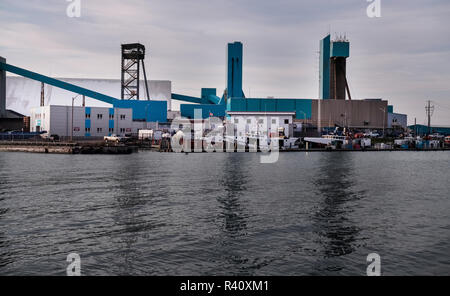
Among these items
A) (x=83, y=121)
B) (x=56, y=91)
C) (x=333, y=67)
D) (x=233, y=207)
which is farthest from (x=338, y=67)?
(x=233, y=207)

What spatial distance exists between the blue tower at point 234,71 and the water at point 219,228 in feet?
294

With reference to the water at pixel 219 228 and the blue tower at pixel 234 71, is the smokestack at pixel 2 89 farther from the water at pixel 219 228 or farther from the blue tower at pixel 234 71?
the water at pixel 219 228

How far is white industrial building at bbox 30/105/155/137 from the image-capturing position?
9206 cm

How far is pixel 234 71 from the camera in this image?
121375 mm

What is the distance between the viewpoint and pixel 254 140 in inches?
3529

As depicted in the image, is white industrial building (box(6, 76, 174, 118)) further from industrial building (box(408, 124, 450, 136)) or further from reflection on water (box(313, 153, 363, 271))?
reflection on water (box(313, 153, 363, 271))

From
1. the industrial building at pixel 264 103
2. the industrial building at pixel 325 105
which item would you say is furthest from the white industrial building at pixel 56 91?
the industrial building at pixel 325 105

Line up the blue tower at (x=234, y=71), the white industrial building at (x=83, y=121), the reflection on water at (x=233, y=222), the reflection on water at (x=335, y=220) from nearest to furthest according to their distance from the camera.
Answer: the reflection on water at (x=233, y=222) < the reflection on water at (x=335, y=220) < the white industrial building at (x=83, y=121) < the blue tower at (x=234, y=71)

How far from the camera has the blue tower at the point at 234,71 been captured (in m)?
119

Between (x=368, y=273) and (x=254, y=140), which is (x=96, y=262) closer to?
(x=368, y=273)

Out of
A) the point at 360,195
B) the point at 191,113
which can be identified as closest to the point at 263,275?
the point at 360,195

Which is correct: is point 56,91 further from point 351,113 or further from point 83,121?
point 351,113

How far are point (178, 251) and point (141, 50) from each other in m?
106

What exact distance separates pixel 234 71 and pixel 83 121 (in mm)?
45369
